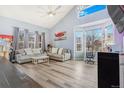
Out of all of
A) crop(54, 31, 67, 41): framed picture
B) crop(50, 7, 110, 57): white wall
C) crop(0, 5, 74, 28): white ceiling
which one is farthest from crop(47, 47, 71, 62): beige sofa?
crop(0, 5, 74, 28): white ceiling

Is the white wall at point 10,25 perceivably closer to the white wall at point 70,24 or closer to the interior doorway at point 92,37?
the white wall at point 70,24

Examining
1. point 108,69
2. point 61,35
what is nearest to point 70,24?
point 61,35

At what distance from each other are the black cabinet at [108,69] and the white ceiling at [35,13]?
1.16 m

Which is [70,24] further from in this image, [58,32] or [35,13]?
[35,13]

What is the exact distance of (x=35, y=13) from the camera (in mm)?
2094

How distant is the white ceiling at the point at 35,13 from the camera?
1.75 m

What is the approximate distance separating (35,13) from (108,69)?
1747 millimetres

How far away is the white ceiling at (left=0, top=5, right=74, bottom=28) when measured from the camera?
1753 mm

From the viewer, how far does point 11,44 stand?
219 cm

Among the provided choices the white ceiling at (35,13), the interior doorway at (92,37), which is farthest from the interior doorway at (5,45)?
Answer: the interior doorway at (92,37)

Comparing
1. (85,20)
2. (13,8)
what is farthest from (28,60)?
(85,20)

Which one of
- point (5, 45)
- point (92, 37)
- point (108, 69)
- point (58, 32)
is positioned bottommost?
point (108, 69)

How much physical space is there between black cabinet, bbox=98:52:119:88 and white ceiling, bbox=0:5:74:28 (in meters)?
1.16
